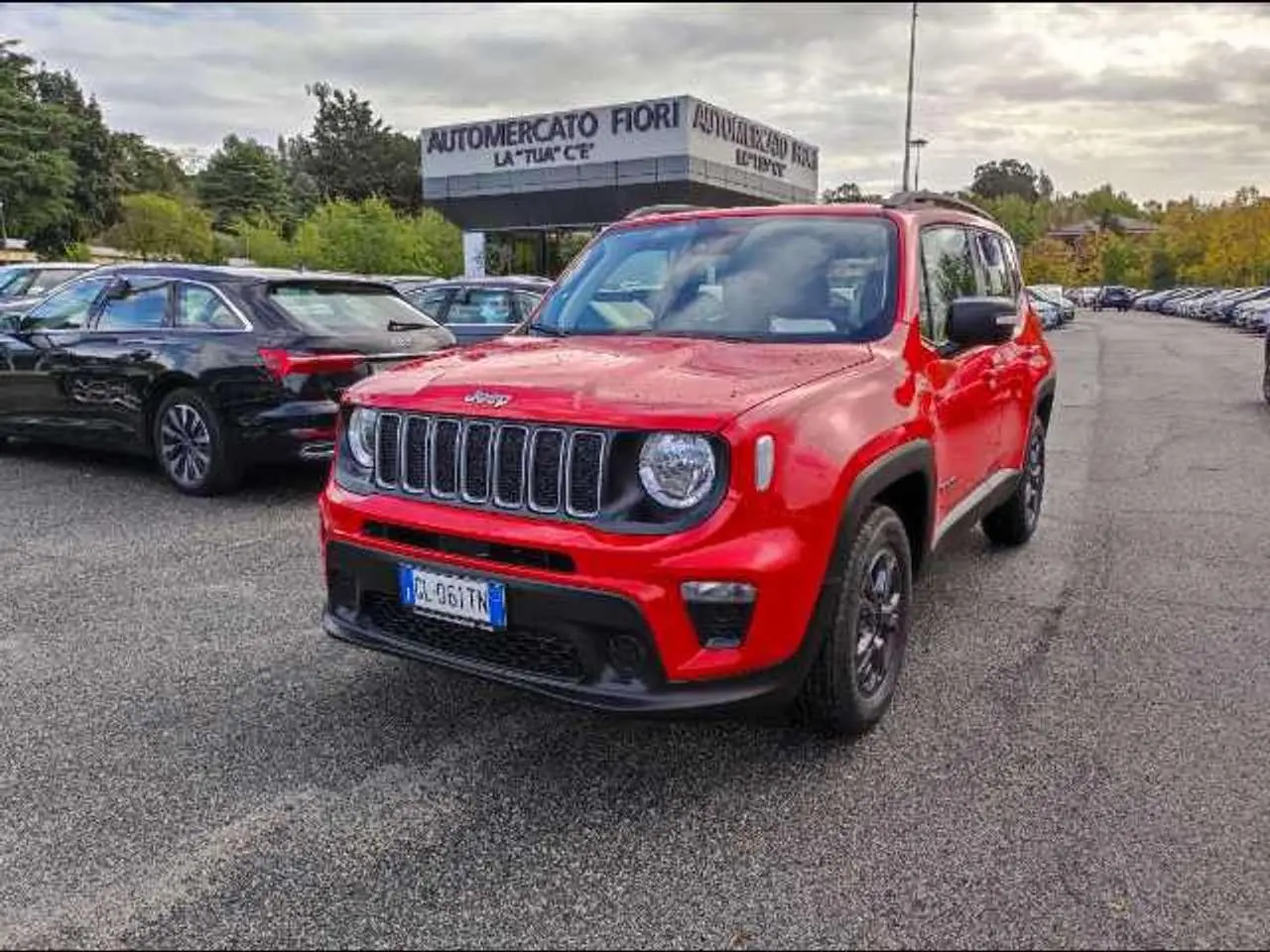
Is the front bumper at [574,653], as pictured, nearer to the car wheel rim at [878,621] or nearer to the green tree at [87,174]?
the car wheel rim at [878,621]

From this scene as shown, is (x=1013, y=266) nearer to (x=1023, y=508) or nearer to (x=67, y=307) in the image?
(x=1023, y=508)

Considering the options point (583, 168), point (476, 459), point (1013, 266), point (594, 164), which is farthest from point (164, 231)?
point (476, 459)

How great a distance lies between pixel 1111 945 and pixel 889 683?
124 centimetres

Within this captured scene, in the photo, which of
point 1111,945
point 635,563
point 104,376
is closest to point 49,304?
point 104,376

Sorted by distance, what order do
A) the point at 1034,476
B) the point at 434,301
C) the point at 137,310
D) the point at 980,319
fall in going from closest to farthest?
the point at 980,319, the point at 1034,476, the point at 137,310, the point at 434,301

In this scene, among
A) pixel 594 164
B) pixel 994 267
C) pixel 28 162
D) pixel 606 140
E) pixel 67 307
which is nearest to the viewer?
pixel 994 267

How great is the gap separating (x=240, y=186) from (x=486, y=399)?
87.0 meters

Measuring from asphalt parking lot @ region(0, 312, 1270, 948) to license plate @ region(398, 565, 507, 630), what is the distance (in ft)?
1.85

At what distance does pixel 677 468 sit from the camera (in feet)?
A: 9.14

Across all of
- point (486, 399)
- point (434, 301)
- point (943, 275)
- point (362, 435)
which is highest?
point (943, 275)

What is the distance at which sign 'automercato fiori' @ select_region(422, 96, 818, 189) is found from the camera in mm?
30781

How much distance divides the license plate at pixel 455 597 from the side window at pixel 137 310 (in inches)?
199

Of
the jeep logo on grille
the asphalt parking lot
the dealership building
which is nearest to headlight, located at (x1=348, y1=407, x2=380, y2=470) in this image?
the jeep logo on grille

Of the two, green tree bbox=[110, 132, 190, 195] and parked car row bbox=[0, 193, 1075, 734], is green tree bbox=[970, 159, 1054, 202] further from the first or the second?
parked car row bbox=[0, 193, 1075, 734]
